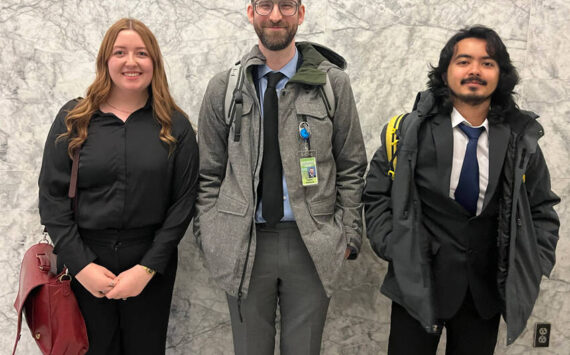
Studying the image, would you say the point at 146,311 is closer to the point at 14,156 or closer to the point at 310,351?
the point at 310,351

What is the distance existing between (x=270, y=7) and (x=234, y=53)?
0.75 metres

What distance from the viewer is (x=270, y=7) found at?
1.85 meters

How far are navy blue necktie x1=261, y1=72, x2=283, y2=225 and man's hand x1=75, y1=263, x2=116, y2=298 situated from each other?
71 centimetres

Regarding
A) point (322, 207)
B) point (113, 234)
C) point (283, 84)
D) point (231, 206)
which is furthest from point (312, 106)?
point (113, 234)

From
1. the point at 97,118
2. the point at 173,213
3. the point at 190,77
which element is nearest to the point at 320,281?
the point at 173,213

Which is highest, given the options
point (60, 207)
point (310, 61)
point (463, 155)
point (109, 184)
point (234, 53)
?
point (234, 53)

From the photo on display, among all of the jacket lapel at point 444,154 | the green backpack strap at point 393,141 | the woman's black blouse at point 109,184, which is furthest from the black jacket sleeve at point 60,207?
the jacket lapel at point 444,154

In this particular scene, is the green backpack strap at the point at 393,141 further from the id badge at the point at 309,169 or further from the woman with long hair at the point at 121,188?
the woman with long hair at the point at 121,188

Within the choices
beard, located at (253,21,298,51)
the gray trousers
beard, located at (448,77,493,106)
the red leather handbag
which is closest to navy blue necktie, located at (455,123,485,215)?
beard, located at (448,77,493,106)

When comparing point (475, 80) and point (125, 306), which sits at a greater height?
point (475, 80)

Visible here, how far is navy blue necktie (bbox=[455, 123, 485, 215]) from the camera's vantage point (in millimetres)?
1812

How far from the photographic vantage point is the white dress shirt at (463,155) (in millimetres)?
1823

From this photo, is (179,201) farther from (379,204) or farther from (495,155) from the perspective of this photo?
(495,155)

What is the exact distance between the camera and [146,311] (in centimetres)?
202
